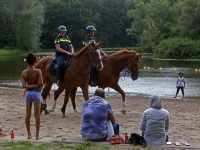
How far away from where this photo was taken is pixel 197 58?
62312 millimetres

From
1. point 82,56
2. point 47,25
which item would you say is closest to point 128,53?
point 82,56

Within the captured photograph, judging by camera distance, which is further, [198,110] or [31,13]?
[31,13]

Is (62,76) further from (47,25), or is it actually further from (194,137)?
(47,25)

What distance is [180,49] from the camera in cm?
6412

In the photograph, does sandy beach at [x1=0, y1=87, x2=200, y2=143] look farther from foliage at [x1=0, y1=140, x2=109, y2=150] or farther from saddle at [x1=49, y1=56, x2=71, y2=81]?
foliage at [x1=0, y1=140, x2=109, y2=150]

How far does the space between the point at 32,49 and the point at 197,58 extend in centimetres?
3773

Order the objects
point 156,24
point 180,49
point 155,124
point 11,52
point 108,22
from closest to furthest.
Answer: point 155,124 → point 180,49 → point 156,24 → point 11,52 → point 108,22

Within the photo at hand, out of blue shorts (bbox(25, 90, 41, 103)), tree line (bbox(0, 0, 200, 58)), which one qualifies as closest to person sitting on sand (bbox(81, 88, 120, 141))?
blue shorts (bbox(25, 90, 41, 103))

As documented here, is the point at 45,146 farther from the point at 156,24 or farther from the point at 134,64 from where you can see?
the point at 156,24

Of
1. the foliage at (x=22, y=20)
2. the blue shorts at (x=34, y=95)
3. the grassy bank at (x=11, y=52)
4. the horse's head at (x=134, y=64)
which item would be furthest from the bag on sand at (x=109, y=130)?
the grassy bank at (x=11, y=52)

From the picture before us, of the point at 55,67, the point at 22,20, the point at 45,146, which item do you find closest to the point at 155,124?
the point at 45,146

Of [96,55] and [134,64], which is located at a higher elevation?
[96,55]

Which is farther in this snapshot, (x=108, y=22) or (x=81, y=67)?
(x=108, y=22)

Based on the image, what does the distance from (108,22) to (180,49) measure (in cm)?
5213
